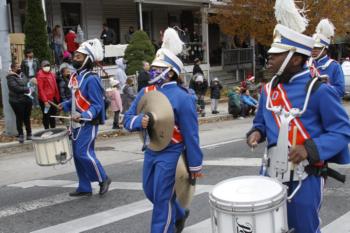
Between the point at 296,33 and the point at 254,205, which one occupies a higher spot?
the point at 296,33

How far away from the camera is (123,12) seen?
25.3m

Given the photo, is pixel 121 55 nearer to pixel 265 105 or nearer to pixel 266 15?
pixel 266 15

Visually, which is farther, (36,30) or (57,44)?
(57,44)

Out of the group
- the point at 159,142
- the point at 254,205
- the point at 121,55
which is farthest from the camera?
the point at 121,55

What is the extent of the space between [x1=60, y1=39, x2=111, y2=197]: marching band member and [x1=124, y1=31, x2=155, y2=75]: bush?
12.9 metres

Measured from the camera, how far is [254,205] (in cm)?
309

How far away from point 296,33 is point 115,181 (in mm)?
5457

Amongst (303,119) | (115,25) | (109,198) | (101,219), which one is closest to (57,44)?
(115,25)

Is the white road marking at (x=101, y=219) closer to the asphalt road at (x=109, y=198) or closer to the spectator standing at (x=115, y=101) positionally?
the asphalt road at (x=109, y=198)

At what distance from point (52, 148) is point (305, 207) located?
4.18m

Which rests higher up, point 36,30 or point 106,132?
point 36,30

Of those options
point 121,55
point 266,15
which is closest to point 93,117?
point 121,55

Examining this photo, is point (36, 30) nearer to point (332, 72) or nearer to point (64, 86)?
point (64, 86)

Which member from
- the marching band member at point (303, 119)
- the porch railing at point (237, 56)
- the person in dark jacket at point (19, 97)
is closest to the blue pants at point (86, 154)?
the marching band member at point (303, 119)
